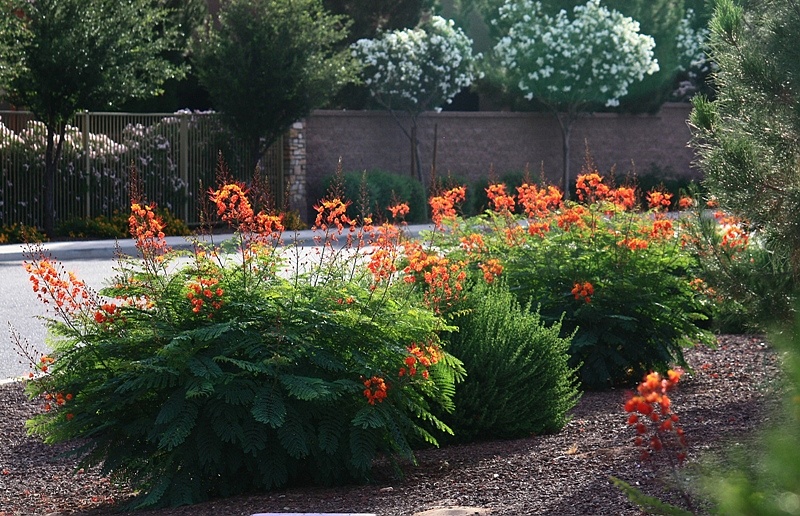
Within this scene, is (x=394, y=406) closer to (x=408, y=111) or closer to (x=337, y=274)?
(x=337, y=274)

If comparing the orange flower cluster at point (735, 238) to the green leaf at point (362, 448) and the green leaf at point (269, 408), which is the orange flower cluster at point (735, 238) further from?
the green leaf at point (269, 408)

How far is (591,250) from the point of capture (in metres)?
8.10

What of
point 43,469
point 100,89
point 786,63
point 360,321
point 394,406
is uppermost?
point 100,89

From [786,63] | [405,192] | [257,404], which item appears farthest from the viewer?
[405,192]

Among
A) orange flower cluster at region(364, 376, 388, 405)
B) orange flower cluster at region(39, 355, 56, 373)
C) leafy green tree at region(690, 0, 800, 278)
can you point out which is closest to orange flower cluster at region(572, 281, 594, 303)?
leafy green tree at region(690, 0, 800, 278)

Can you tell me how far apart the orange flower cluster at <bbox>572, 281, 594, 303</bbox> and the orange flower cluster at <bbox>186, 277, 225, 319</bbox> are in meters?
2.83

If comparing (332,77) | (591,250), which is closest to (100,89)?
(332,77)

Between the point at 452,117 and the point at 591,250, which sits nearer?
the point at 591,250

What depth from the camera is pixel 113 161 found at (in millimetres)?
21531

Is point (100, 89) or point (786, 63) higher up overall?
point (100, 89)

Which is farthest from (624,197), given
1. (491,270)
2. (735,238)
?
(491,270)

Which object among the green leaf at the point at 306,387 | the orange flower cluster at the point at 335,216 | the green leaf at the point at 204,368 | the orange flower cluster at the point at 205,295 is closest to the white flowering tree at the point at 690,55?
the orange flower cluster at the point at 335,216

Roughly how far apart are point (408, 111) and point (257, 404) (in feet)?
73.6

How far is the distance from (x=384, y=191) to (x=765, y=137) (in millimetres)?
18597
